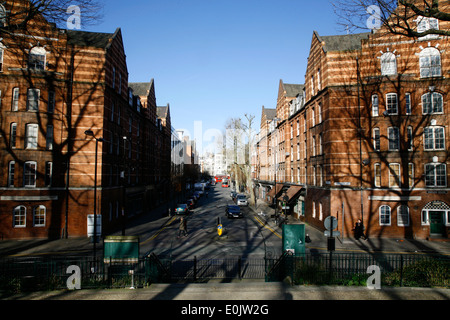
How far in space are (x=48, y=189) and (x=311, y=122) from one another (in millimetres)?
23889

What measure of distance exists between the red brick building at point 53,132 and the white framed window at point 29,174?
2.4 inches

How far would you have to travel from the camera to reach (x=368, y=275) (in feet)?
34.0

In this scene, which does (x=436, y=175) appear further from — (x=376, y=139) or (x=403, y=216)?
(x=376, y=139)

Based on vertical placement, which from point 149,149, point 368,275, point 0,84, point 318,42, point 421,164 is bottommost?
point 368,275

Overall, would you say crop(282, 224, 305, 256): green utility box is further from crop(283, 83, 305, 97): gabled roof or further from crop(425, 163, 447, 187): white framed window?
crop(283, 83, 305, 97): gabled roof

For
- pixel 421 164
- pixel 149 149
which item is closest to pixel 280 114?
pixel 149 149

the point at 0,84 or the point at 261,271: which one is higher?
the point at 0,84

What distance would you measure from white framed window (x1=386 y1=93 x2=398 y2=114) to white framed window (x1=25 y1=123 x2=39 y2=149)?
91.5ft

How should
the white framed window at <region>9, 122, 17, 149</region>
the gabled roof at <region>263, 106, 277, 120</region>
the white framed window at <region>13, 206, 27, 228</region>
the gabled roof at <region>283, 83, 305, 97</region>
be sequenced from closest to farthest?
the white framed window at <region>13, 206, 27, 228</region>, the white framed window at <region>9, 122, 17, 149</region>, the gabled roof at <region>283, 83, 305, 97</region>, the gabled roof at <region>263, 106, 277, 120</region>

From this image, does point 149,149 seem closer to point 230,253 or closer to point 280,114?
point 280,114

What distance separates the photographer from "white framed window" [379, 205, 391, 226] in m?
20.9

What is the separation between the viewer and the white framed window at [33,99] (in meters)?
20.8

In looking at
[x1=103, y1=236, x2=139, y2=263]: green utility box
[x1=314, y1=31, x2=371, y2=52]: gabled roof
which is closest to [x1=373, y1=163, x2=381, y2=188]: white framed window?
[x1=314, y1=31, x2=371, y2=52]: gabled roof
